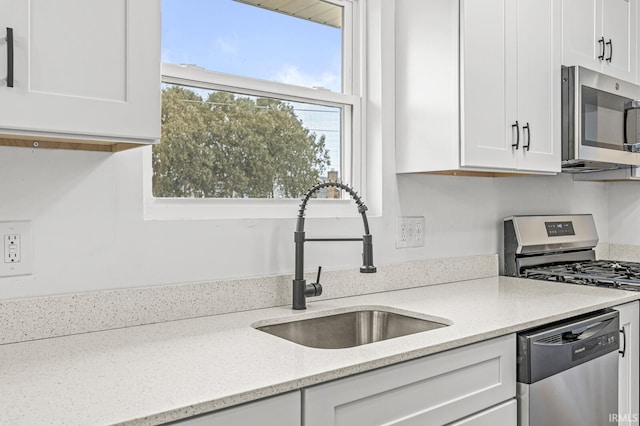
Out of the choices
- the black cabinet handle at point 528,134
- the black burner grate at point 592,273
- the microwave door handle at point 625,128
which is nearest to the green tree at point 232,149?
the black cabinet handle at point 528,134

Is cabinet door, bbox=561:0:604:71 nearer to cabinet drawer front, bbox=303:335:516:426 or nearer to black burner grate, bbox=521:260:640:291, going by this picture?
black burner grate, bbox=521:260:640:291

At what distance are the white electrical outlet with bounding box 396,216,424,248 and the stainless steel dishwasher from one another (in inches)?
25.9

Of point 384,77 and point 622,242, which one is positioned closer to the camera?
point 384,77

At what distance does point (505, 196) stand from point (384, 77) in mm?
943

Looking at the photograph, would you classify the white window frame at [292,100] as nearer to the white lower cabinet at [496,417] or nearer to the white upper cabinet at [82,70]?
the white upper cabinet at [82,70]

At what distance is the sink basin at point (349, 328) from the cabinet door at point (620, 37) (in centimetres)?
173

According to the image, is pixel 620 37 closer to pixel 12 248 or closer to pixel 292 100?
pixel 292 100

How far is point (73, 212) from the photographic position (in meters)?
1.37

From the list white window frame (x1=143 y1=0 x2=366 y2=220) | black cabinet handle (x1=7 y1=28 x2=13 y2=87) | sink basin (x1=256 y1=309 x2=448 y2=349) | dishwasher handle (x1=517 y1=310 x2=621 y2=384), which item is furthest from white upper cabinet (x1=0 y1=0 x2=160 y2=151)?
dishwasher handle (x1=517 y1=310 x2=621 y2=384)

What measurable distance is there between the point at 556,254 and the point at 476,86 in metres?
1.21

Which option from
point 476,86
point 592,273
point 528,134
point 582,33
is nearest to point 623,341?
point 592,273

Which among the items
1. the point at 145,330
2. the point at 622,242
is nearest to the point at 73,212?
the point at 145,330

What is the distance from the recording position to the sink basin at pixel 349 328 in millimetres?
1608

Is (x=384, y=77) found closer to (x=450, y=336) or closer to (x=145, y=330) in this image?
(x=450, y=336)
